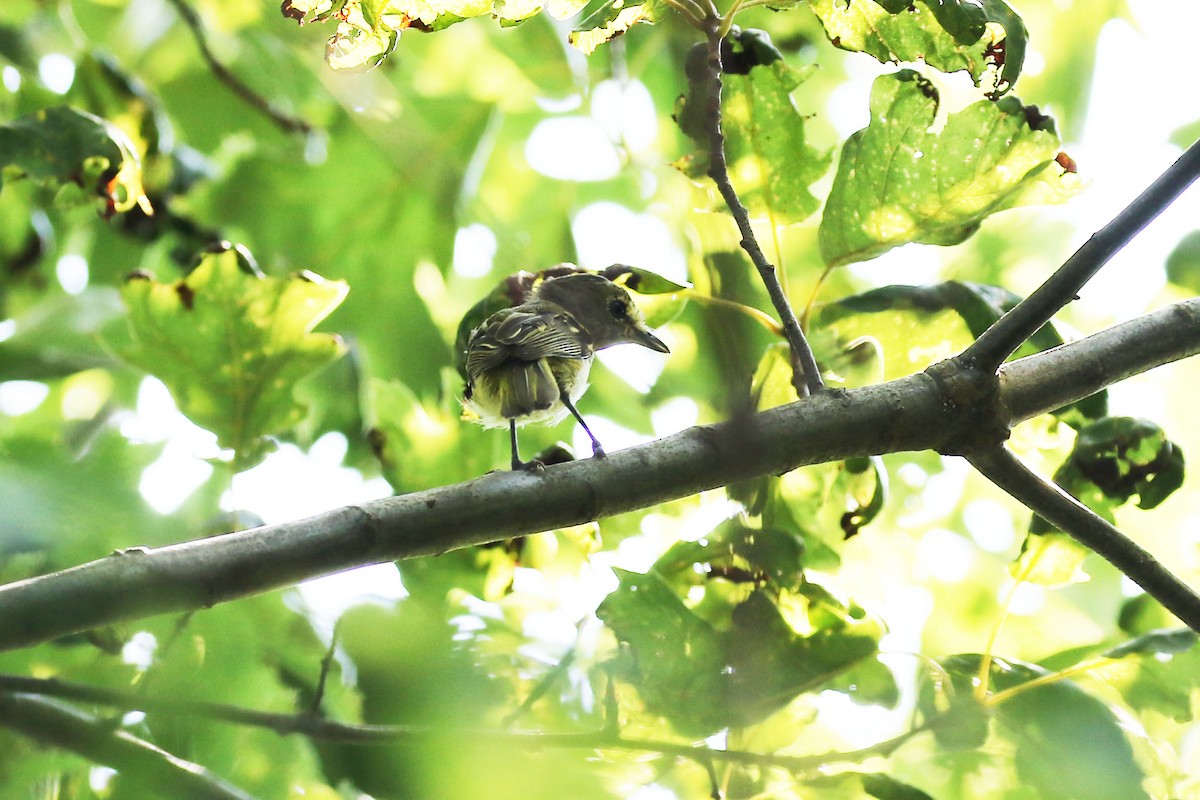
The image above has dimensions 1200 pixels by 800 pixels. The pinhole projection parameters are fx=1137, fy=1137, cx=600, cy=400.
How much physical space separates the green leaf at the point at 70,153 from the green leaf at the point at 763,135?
1.25 metres

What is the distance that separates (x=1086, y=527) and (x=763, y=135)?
97cm

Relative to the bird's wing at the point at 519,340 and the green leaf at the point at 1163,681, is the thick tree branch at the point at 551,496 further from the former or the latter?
the bird's wing at the point at 519,340

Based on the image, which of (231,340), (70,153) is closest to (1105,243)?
(231,340)

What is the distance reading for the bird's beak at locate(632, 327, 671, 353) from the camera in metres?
2.89

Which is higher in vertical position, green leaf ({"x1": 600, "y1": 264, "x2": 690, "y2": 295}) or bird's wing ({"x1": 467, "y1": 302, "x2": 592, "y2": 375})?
bird's wing ({"x1": 467, "y1": 302, "x2": 592, "y2": 375})

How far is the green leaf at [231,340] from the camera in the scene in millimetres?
2393

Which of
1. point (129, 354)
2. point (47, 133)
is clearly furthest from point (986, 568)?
point (47, 133)

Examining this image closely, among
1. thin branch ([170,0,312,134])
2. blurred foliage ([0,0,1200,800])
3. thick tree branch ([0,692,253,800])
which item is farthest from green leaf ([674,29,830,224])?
thin branch ([170,0,312,134])

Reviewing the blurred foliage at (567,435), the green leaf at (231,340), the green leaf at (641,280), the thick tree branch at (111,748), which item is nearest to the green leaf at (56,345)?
the blurred foliage at (567,435)

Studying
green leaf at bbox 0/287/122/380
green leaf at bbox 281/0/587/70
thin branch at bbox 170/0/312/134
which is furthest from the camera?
thin branch at bbox 170/0/312/134

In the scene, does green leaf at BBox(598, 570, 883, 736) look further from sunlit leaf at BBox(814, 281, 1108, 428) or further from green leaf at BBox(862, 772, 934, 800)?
sunlit leaf at BBox(814, 281, 1108, 428)

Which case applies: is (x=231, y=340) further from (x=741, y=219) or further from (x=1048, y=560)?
(x=1048, y=560)

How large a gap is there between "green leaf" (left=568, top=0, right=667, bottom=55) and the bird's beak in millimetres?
1053

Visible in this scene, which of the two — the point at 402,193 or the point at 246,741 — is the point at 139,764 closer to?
the point at 246,741
